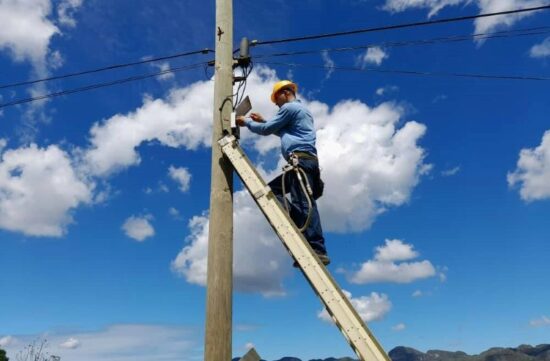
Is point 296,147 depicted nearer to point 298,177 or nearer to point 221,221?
point 298,177

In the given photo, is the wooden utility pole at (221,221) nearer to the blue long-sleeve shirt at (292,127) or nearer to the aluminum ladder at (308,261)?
the aluminum ladder at (308,261)

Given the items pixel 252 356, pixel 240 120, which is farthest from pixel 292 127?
pixel 252 356

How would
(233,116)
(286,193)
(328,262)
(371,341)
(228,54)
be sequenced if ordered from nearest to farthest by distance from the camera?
(371,341) → (328,262) → (286,193) → (233,116) → (228,54)

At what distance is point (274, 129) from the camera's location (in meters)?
5.64

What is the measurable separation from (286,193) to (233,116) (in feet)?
3.65

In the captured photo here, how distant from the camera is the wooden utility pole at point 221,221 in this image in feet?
15.6

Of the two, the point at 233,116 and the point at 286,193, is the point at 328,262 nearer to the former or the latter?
the point at 286,193

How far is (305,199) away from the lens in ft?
17.2

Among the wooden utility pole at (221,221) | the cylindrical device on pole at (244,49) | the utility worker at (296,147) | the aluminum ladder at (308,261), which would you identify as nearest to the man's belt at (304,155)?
the utility worker at (296,147)

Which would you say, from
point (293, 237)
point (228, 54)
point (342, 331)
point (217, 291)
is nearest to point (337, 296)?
point (342, 331)

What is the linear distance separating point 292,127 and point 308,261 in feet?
5.82

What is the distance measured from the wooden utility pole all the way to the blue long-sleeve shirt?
0.50m

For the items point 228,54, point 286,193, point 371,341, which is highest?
point 228,54

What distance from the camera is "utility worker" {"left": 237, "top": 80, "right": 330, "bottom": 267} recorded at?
514cm
